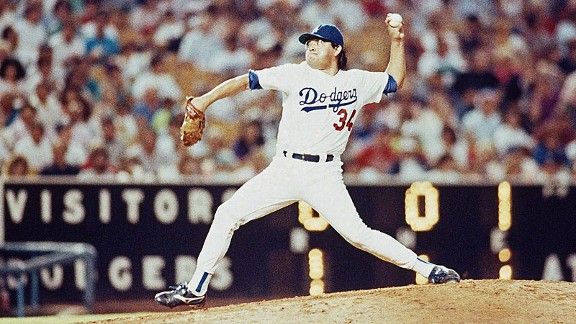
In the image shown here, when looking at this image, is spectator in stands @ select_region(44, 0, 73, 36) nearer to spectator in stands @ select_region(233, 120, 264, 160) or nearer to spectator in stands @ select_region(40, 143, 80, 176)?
spectator in stands @ select_region(40, 143, 80, 176)

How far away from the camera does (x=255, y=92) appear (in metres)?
12.7

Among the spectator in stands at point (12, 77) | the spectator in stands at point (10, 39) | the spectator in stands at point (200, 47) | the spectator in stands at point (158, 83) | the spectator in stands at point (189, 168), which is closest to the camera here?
the spectator in stands at point (189, 168)

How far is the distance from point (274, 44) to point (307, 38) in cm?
601

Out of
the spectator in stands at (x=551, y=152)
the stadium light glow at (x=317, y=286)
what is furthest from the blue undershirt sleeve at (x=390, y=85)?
the spectator in stands at (x=551, y=152)

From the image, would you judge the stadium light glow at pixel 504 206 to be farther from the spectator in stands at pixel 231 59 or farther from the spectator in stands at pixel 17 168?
the spectator in stands at pixel 17 168

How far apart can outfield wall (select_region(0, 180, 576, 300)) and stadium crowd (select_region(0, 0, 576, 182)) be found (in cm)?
94

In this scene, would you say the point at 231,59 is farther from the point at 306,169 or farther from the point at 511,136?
the point at 306,169

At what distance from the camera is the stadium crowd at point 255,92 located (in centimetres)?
1176

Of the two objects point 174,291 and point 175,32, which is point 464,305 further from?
point 175,32

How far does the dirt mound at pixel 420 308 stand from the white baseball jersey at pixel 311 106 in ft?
3.01

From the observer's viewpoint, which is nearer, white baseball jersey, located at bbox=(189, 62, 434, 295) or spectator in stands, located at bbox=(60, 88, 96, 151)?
white baseball jersey, located at bbox=(189, 62, 434, 295)

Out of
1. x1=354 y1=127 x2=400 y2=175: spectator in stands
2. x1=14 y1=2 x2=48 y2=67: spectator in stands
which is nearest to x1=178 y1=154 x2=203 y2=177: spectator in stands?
x1=354 y1=127 x2=400 y2=175: spectator in stands

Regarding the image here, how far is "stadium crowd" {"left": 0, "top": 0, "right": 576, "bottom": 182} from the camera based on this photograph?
38.6 feet

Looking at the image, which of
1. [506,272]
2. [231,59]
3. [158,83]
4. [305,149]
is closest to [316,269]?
[506,272]
